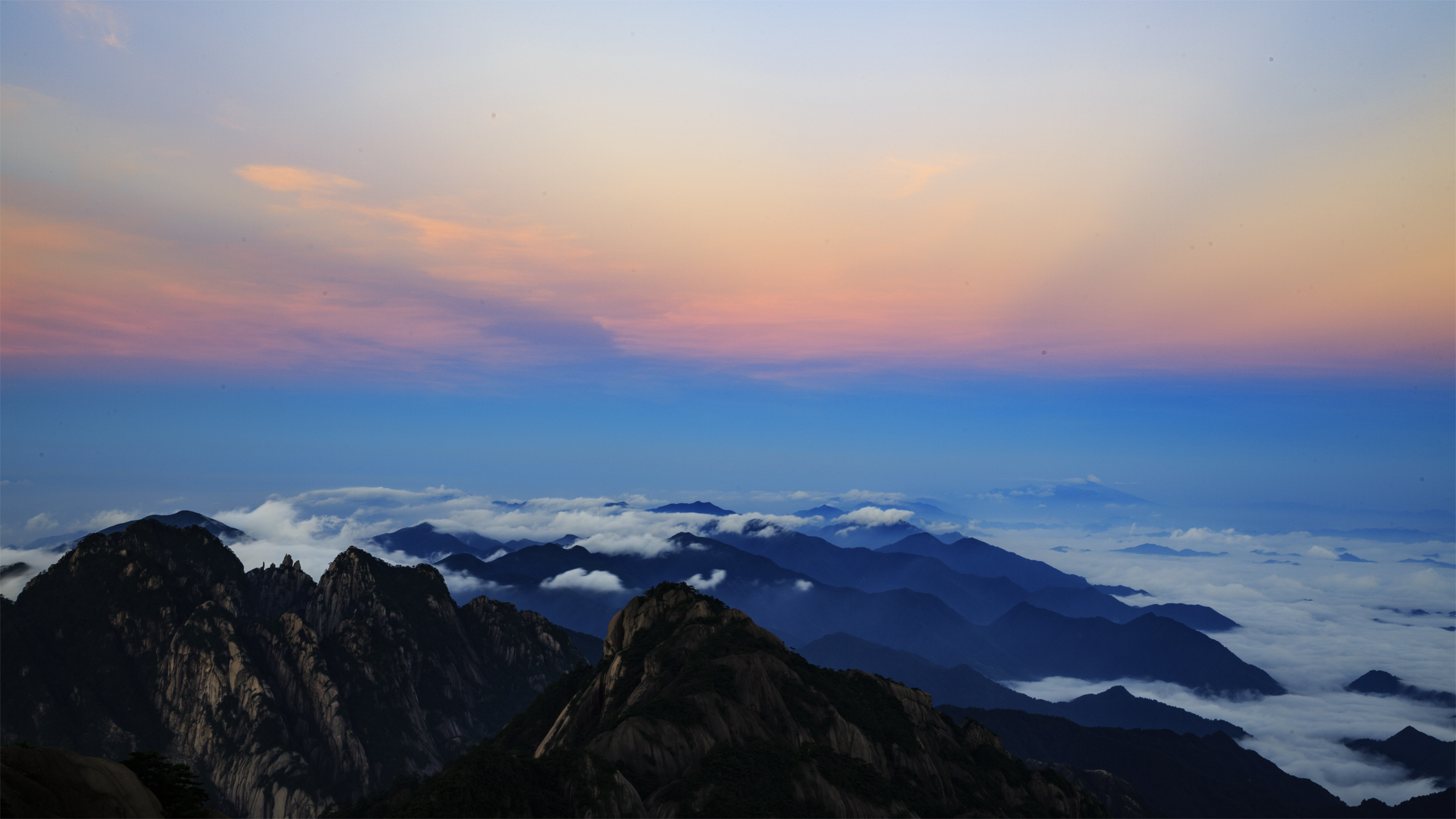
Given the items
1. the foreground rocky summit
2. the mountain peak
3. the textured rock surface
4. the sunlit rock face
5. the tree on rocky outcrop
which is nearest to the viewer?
the textured rock surface

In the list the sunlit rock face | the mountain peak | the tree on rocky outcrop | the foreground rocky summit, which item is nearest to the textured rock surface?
the tree on rocky outcrop

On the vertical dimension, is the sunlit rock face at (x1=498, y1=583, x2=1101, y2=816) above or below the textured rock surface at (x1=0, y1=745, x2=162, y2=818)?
below

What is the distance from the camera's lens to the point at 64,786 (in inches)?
1409

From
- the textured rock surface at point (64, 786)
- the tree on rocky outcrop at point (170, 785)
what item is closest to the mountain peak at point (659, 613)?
the tree on rocky outcrop at point (170, 785)

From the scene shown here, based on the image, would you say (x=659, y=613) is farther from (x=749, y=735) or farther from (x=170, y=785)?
(x=170, y=785)

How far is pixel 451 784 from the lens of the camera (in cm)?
6581

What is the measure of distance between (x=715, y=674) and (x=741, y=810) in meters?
28.9

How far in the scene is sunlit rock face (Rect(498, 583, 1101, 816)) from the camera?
81875mm

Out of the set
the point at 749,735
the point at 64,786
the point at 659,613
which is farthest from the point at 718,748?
the point at 64,786

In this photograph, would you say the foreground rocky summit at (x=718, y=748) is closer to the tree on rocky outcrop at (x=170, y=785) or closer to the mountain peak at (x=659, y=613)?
the mountain peak at (x=659, y=613)

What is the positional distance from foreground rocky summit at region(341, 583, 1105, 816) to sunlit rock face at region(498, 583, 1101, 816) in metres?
0.23

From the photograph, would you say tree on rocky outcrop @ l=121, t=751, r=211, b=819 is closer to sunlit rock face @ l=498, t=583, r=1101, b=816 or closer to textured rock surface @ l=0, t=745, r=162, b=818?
textured rock surface @ l=0, t=745, r=162, b=818

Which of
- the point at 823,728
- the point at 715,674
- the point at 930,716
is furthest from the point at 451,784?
the point at 930,716

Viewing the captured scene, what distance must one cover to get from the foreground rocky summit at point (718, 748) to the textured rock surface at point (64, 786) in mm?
29287
